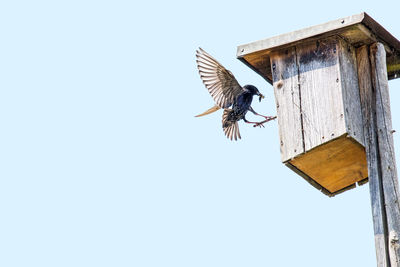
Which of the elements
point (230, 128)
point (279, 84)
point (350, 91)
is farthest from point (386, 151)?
point (230, 128)

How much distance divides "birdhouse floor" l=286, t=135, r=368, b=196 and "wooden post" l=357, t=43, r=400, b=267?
16 cm

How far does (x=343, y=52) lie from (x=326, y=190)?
3.11 ft

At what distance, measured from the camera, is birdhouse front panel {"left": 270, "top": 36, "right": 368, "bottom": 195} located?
17.9 ft

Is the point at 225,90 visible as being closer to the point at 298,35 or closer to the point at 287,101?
the point at 287,101

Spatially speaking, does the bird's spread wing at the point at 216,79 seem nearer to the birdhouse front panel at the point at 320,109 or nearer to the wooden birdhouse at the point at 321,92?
the wooden birdhouse at the point at 321,92

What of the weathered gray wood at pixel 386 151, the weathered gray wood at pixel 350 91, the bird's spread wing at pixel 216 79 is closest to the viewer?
the weathered gray wood at pixel 386 151

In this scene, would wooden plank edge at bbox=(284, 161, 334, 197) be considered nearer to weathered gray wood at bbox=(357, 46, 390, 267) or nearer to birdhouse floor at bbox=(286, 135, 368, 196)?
birdhouse floor at bbox=(286, 135, 368, 196)

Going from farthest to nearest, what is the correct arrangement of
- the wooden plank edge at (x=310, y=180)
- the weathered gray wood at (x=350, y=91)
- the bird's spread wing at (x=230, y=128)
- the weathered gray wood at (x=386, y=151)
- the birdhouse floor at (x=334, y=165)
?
the bird's spread wing at (x=230, y=128), the wooden plank edge at (x=310, y=180), the birdhouse floor at (x=334, y=165), the weathered gray wood at (x=350, y=91), the weathered gray wood at (x=386, y=151)

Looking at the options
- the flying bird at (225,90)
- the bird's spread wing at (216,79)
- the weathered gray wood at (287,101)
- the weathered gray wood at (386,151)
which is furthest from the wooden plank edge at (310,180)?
the bird's spread wing at (216,79)

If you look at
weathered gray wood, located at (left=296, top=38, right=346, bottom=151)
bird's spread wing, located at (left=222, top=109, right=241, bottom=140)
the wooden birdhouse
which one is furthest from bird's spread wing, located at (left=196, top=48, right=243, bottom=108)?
weathered gray wood, located at (left=296, top=38, right=346, bottom=151)

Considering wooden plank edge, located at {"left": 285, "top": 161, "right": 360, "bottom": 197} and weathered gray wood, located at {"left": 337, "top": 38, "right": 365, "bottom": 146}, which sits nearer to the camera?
weathered gray wood, located at {"left": 337, "top": 38, "right": 365, "bottom": 146}

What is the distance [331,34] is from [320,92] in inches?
13.6

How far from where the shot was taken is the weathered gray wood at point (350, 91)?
5414mm

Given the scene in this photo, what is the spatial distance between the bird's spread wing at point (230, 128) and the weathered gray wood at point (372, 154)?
4.20 feet
